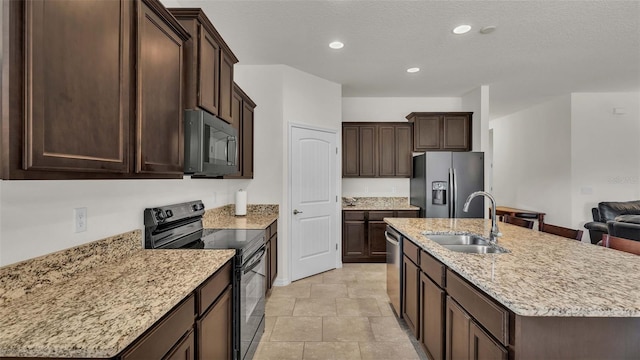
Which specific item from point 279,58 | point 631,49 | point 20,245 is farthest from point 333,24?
point 631,49

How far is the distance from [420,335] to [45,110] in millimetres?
2387

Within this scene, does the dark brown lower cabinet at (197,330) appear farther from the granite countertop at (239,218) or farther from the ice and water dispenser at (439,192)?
the ice and water dispenser at (439,192)

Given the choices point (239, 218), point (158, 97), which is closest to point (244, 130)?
point (239, 218)

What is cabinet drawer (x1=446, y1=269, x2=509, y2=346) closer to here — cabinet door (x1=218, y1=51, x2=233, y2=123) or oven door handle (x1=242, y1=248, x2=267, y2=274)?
oven door handle (x1=242, y1=248, x2=267, y2=274)

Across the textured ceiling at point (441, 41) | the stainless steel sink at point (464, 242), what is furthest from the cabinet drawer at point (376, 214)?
the stainless steel sink at point (464, 242)

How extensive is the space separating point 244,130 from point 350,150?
82.9 inches

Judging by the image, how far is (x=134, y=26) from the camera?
130 cm

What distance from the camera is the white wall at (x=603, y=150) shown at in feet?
16.8

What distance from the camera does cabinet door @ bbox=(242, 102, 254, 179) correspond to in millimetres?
3275

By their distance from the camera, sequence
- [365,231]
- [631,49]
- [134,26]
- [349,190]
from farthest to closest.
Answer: [349,190] → [365,231] → [631,49] → [134,26]

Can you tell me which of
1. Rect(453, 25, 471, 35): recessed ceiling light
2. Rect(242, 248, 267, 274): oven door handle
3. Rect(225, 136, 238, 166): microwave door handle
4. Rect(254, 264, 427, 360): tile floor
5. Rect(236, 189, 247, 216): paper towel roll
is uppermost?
Rect(453, 25, 471, 35): recessed ceiling light

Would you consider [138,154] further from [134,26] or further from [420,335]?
[420,335]

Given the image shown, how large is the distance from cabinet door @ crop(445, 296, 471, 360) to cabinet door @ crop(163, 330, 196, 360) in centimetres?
128

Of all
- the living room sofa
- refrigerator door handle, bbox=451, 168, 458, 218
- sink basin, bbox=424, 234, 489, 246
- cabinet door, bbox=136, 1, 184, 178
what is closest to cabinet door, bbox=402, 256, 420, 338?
sink basin, bbox=424, 234, 489, 246
